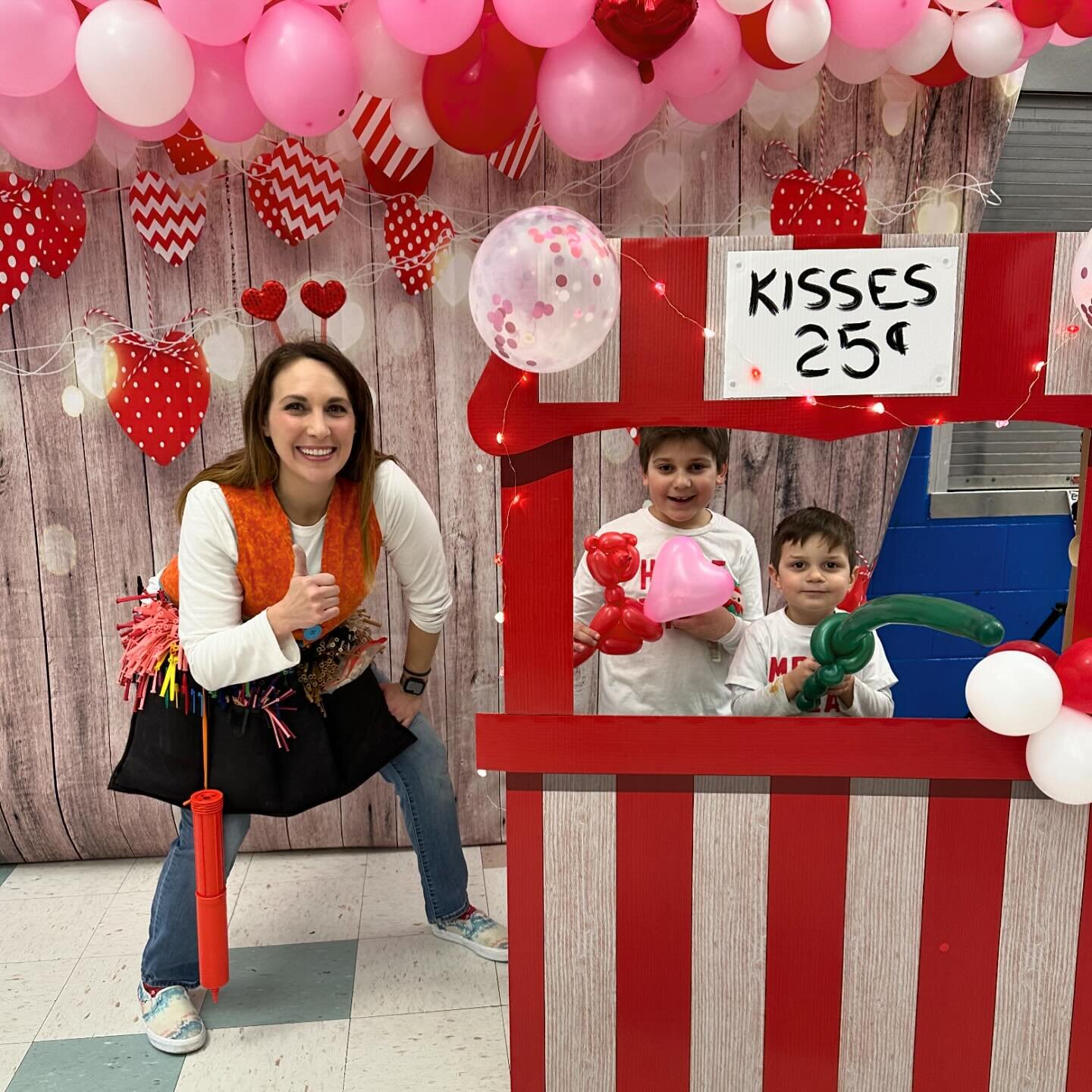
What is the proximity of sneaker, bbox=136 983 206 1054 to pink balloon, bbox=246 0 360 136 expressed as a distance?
1.64 meters

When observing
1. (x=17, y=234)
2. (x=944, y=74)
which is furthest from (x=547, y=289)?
(x=17, y=234)

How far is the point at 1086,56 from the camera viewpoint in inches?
93.5

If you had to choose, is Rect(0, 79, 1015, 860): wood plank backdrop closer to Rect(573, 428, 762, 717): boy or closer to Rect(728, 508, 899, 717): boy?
Rect(573, 428, 762, 717): boy

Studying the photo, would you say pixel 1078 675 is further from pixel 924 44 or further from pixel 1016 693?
pixel 924 44

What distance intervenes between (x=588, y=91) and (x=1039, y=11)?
84 cm

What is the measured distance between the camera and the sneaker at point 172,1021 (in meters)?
1.79

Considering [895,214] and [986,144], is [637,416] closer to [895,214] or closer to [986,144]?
[895,214]

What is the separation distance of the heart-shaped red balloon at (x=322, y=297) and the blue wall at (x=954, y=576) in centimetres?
147

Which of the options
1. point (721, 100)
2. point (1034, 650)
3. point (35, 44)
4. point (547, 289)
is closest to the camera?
point (547, 289)

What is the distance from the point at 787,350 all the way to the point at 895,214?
1175mm

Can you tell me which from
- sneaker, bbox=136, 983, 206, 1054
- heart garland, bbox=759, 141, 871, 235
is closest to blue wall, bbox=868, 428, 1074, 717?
heart garland, bbox=759, 141, 871, 235

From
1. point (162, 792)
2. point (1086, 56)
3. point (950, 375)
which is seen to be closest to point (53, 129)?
point (162, 792)

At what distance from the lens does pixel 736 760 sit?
4.18 ft

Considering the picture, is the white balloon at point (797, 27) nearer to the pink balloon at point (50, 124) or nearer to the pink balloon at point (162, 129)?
the pink balloon at point (162, 129)
